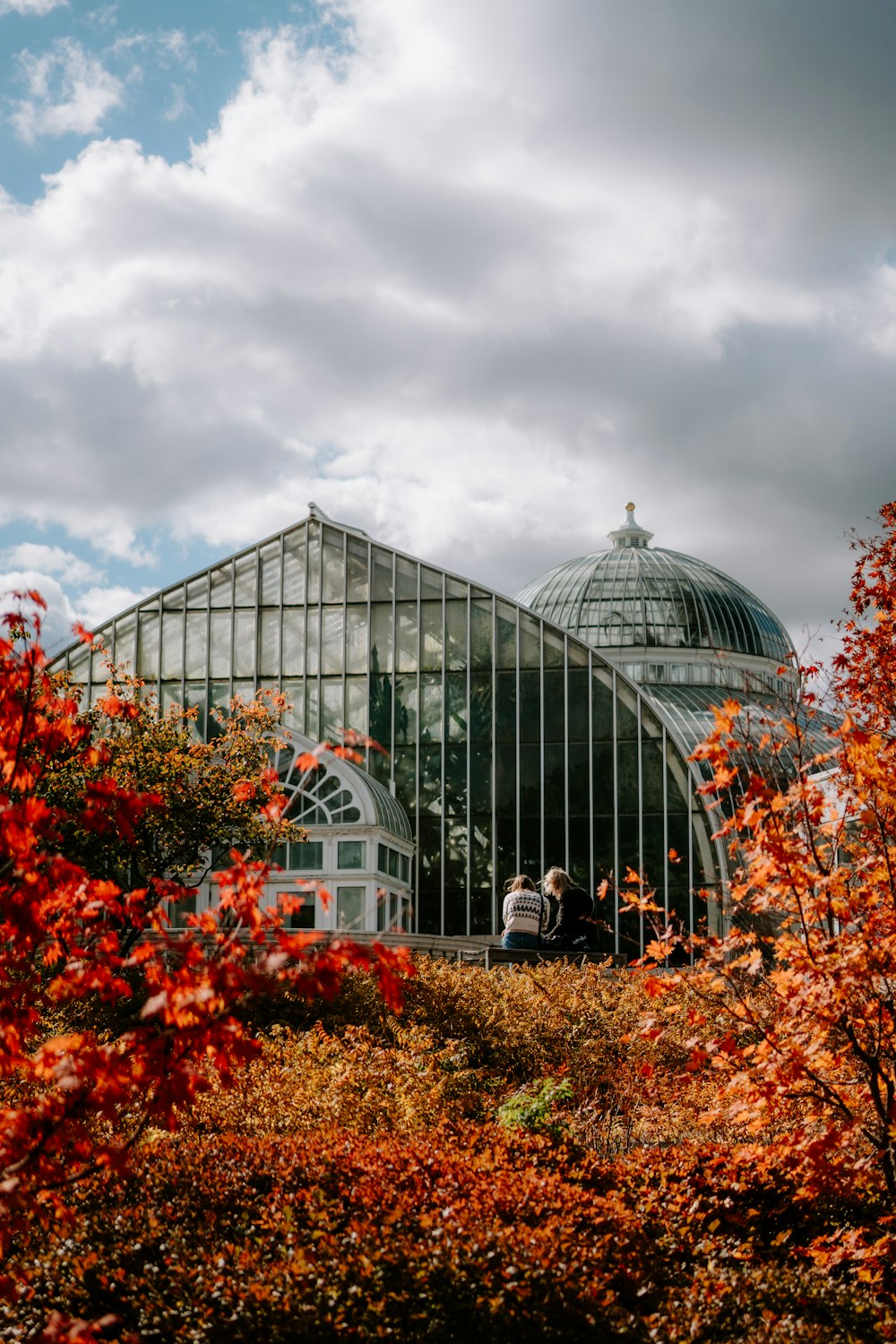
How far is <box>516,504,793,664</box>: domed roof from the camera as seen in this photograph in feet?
119

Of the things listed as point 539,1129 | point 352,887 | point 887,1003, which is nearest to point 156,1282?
point 539,1129

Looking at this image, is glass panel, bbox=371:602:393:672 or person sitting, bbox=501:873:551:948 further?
glass panel, bbox=371:602:393:672

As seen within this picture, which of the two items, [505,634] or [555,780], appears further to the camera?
[505,634]

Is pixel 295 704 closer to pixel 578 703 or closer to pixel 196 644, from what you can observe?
pixel 196 644

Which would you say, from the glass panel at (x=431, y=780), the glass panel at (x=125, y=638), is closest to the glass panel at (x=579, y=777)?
the glass panel at (x=431, y=780)

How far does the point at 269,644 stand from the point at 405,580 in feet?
10.4

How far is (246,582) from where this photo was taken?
28.5m

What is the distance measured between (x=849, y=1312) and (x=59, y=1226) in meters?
4.10

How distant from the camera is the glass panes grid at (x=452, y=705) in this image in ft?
84.4

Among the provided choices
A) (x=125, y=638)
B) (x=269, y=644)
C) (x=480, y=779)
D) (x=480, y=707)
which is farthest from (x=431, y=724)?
(x=125, y=638)

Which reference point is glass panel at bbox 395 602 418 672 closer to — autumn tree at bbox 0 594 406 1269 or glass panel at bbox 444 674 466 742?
glass panel at bbox 444 674 466 742

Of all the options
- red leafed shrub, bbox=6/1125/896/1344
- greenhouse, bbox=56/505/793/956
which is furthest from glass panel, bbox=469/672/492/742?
red leafed shrub, bbox=6/1125/896/1344

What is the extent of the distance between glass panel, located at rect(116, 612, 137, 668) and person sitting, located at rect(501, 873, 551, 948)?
47.0 feet

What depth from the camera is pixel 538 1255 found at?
20.8 feet
